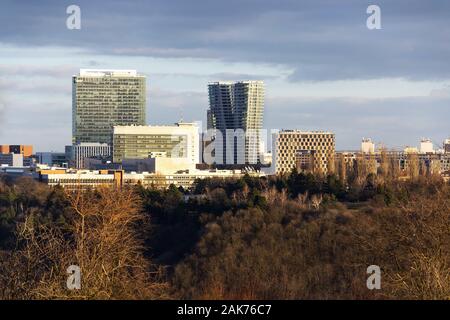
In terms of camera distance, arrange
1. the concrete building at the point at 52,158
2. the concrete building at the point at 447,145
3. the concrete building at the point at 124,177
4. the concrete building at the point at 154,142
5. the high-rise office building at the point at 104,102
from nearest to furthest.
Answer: the concrete building at the point at 124,177 → the concrete building at the point at 154,142 → the concrete building at the point at 52,158 → the concrete building at the point at 447,145 → the high-rise office building at the point at 104,102

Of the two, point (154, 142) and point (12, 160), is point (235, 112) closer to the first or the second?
point (154, 142)

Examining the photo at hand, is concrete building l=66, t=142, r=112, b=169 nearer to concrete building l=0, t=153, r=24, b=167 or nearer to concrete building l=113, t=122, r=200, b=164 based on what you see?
concrete building l=0, t=153, r=24, b=167

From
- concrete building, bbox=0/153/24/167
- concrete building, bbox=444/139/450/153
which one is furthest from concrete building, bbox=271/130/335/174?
concrete building, bbox=0/153/24/167

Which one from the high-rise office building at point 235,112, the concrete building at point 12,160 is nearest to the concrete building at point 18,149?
the concrete building at point 12,160

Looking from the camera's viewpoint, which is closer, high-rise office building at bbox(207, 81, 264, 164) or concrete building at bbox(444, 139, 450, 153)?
high-rise office building at bbox(207, 81, 264, 164)

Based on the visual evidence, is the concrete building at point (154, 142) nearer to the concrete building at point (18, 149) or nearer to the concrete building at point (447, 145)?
the concrete building at point (18, 149)
